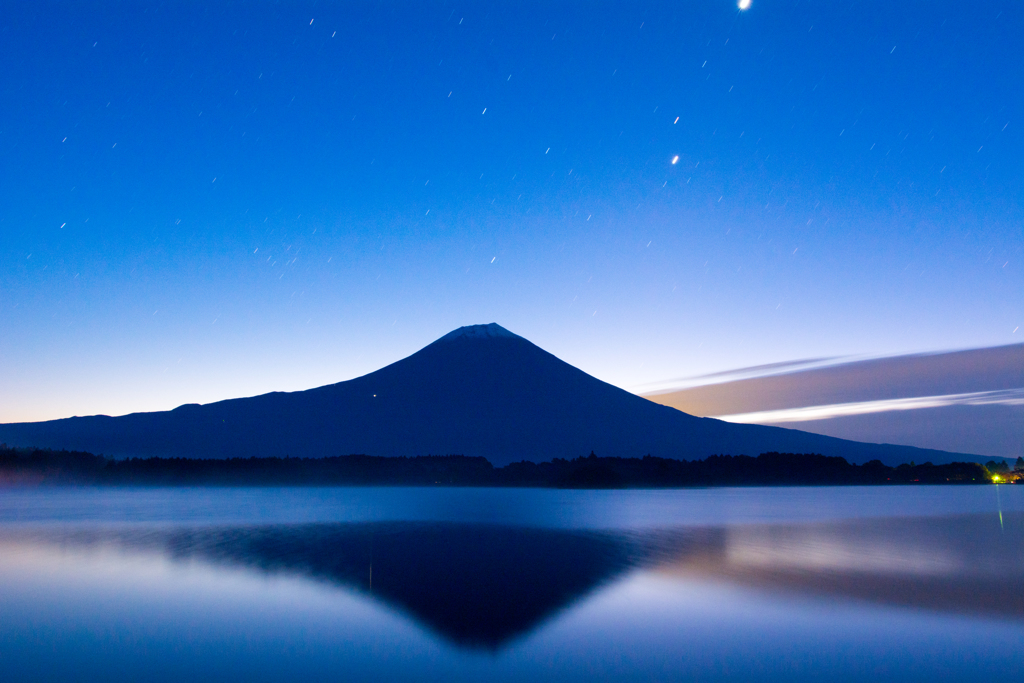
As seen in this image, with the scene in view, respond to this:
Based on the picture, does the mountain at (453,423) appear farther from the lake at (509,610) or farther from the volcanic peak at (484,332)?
the lake at (509,610)

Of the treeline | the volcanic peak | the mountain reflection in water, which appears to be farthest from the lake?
the volcanic peak

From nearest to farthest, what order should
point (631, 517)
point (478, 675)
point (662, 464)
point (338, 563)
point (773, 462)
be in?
point (478, 675), point (338, 563), point (631, 517), point (662, 464), point (773, 462)

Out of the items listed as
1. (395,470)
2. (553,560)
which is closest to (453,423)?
(395,470)

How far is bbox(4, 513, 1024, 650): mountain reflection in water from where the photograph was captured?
39.5ft

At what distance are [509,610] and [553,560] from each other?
6790 mm

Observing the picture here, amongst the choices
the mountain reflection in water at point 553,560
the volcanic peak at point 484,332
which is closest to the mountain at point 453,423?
the volcanic peak at point 484,332

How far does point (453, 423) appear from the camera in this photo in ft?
530

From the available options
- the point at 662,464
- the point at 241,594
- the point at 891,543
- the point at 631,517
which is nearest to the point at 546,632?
the point at 241,594

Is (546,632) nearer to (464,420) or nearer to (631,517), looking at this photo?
(631,517)

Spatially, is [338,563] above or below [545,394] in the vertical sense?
below

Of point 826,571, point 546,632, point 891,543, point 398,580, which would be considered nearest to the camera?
point 546,632

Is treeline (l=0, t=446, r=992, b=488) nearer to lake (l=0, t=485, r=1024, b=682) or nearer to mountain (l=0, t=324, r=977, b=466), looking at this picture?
mountain (l=0, t=324, r=977, b=466)

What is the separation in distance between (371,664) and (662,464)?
366 ft

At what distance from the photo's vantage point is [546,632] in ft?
31.9
